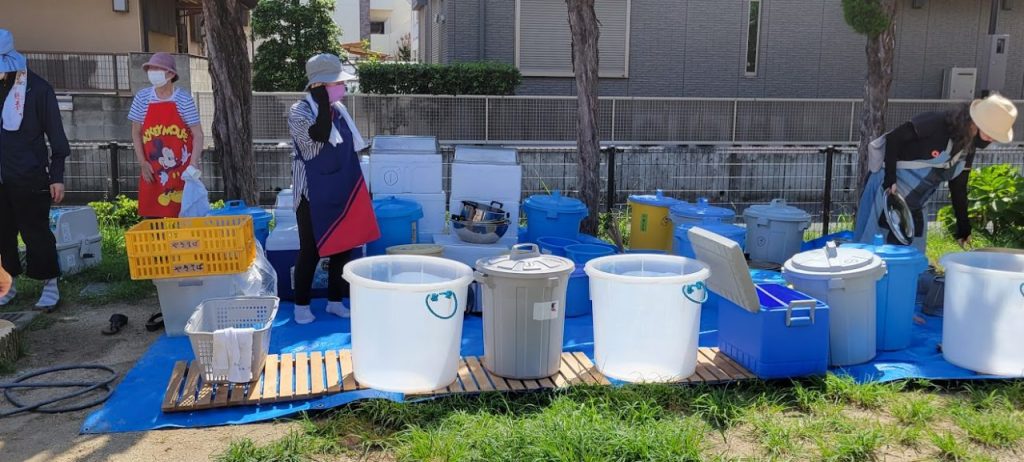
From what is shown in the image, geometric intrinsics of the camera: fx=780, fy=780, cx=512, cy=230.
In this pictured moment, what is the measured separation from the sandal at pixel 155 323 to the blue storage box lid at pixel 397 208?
1644 millimetres

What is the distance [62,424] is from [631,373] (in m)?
2.83

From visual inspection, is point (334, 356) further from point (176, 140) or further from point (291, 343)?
point (176, 140)

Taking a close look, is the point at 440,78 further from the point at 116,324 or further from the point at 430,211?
the point at 116,324

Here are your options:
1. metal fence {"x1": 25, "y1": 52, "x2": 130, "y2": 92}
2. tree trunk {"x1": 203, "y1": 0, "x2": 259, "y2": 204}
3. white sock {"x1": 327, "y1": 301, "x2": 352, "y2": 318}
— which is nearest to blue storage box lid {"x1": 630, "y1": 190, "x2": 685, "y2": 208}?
white sock {"x1": 327, "y1": 301, "x2": 352, "y2": 318}

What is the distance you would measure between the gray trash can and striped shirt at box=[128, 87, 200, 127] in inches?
111

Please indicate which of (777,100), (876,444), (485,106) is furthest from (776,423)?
(777,100)

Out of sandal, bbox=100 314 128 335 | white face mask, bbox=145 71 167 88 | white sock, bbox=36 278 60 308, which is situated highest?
white face mask, bbox=145 71 167 88

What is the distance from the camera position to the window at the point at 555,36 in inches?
522

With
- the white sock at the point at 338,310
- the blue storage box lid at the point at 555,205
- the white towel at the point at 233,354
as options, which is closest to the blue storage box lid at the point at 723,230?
the blue storage box lid at the point at 555,205

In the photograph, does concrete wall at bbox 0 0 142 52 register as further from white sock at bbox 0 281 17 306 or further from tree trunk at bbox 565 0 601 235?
tree trunk at bbox 565 0 601 235

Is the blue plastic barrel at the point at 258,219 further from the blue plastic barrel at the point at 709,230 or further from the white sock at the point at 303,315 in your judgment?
the blue plastic barrel at the point at 709,230

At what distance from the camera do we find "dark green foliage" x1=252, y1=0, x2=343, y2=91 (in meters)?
16.1

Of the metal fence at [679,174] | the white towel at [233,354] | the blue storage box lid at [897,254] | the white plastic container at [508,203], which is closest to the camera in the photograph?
the white towel at [233,354]

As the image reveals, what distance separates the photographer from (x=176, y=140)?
18.4 ft
